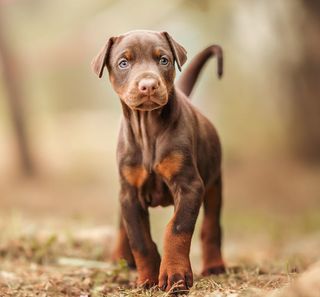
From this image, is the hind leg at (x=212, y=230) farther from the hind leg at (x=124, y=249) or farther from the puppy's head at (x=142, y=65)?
the puppy's head at (x=142, y=65)

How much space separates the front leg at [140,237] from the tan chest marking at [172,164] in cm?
33

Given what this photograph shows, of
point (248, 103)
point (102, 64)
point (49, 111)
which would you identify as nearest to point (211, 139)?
point (102, 64)

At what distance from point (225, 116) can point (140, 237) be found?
13559mm

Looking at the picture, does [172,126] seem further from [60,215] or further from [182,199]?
[60,215]

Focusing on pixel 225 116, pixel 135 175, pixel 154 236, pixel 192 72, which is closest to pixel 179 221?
pixel 135 175

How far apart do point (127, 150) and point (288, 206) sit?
8.53m

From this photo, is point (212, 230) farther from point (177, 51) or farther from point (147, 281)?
point (177, 51)

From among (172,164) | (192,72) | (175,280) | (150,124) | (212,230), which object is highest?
(192,72)

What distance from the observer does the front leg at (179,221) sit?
4711 millimetres

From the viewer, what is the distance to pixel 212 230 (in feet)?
19.6

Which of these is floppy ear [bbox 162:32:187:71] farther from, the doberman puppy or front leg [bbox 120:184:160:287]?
front leg [bbox 120:184:160:287]

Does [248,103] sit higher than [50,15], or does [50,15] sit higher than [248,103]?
[50,15]

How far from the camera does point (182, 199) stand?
489 cm

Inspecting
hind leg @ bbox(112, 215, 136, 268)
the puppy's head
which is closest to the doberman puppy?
the puppy's head
